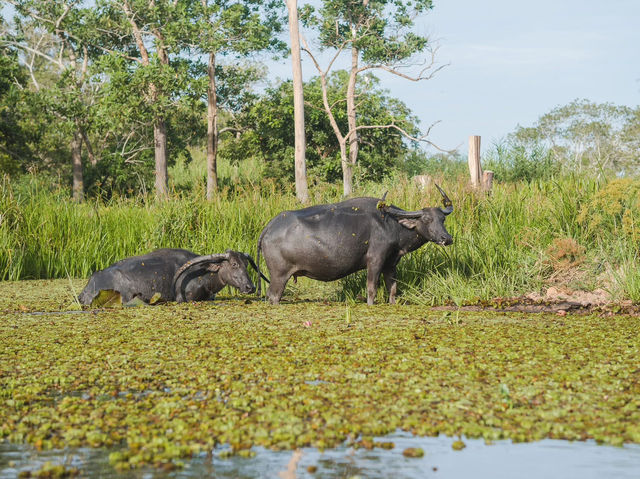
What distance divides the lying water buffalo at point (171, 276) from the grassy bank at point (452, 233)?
135 centimetres

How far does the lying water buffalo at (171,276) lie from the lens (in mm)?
8234

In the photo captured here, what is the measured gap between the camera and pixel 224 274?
27.6 feet

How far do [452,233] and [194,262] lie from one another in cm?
320

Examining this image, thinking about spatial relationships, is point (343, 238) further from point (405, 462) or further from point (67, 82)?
point (67, 82)

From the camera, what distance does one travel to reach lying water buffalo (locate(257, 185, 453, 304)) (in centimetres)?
788

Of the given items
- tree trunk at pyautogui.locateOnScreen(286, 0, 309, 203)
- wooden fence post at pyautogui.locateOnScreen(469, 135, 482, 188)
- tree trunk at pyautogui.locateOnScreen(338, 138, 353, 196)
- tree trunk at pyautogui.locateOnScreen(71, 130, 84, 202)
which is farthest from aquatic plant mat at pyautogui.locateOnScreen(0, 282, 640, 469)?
tree trunk at pyautogui.locateOnScreen(71, 130, 84, 202)

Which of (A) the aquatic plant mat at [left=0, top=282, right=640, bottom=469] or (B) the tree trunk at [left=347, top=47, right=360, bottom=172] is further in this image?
(B) the tree trunk at [left=347, top=47, right=360, bottom=172]

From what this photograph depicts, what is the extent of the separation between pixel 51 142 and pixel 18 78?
2566 mm

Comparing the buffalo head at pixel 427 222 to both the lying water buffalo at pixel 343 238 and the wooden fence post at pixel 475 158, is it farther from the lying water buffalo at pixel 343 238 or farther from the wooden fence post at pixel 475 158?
the wooden fence post at pixel 475 158

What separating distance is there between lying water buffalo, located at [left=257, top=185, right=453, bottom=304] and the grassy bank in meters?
0.70

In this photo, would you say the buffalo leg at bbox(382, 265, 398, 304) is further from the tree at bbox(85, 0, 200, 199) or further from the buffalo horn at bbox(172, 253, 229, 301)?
the tree at bbox(85, 0, 200, 199)

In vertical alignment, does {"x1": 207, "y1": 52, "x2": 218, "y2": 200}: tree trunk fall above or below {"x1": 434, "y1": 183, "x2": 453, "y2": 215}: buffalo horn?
above

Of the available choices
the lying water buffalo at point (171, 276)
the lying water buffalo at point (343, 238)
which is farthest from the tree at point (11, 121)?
the lying water buffalo at point (343, 238)

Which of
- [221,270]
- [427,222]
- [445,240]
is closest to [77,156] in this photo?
[221,270]
